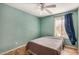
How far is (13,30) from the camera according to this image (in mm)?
1380

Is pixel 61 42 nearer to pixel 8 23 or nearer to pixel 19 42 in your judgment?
pixel 19 42

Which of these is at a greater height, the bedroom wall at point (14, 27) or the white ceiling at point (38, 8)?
the white ceiling at point (38, 8)

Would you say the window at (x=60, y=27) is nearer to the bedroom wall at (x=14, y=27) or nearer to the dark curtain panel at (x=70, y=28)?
the dark curtain panel at (x=70, y=28)

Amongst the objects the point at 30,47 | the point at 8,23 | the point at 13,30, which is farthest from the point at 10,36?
the point at 30,47

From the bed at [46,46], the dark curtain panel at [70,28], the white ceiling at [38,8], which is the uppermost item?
the white ceiling at [38,8]

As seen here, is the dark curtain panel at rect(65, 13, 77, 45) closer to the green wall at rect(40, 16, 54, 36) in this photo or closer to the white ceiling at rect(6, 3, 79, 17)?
the white ceiling at rect(6, 3, 79, 17)

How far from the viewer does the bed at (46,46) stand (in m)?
1.31

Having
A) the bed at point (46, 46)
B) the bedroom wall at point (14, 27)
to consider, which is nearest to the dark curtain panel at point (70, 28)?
the bed at point (46, 46)

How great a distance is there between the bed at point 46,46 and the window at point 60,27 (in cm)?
9

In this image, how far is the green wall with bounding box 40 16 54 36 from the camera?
146 cm

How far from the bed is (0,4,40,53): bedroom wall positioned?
11 cm

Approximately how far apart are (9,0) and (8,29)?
1.64 feet

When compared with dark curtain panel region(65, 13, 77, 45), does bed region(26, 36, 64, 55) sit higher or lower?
lower

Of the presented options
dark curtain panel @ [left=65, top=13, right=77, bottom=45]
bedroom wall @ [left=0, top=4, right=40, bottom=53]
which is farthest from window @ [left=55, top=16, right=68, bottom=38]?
bedroom wall @ [left=0, top=4, right=40, bottom=53]
